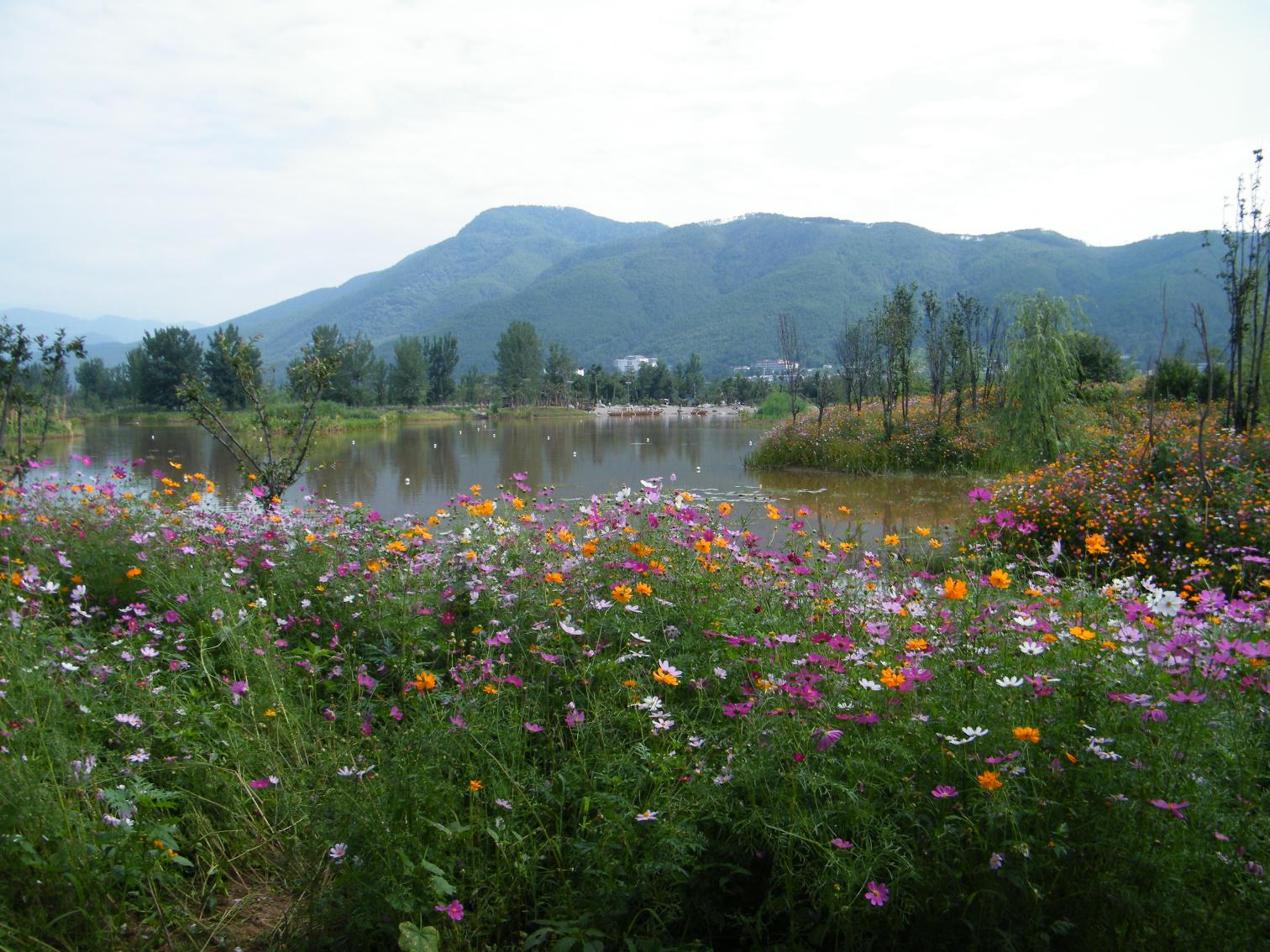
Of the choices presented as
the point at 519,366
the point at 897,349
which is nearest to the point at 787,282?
the point at 519,366

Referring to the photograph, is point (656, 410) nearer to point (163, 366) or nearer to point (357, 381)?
point (357, 381)

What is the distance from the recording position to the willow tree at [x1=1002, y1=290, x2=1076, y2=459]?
12180 mm

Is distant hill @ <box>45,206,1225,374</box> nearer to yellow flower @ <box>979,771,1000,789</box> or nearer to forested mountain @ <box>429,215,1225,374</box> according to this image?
forested mountain @ <box>429,215,1225,374</box>

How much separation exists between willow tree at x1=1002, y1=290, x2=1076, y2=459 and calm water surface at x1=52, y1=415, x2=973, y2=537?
132cm

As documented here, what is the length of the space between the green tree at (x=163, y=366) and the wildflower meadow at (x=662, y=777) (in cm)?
4356

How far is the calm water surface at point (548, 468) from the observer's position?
35.3 ft

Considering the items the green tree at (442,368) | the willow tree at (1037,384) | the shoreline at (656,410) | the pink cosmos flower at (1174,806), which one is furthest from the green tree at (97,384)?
the pink cosmos flower at (1174,806)

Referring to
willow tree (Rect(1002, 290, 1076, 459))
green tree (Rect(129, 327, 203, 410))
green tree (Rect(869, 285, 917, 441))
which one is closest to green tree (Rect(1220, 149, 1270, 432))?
willow tree (Rect(1002, 290, 1076, 459))

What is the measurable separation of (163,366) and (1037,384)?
42.4 meters

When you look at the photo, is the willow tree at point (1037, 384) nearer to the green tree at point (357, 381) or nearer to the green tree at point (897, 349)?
the green tree at point (897, 349)

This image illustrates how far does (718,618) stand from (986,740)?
36.6 inches

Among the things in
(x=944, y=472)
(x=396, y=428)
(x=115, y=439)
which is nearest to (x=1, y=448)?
(x=944, y=472)

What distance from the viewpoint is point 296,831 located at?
1.89 m

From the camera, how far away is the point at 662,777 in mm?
1722
